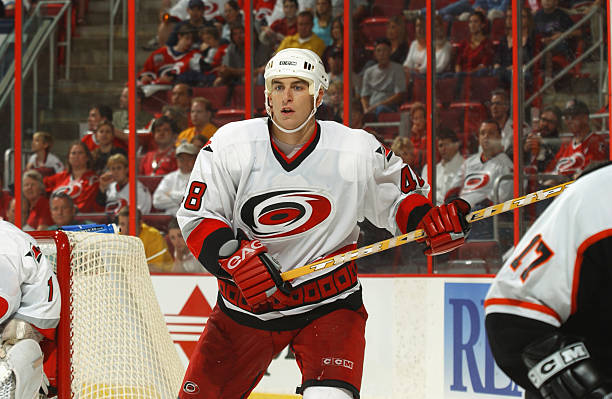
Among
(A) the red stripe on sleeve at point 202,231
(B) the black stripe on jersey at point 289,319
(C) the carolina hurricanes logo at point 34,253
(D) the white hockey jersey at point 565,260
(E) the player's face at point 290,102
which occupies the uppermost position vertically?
(E) the player's face at point 290,102

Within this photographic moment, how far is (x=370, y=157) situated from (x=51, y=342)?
1.17 m

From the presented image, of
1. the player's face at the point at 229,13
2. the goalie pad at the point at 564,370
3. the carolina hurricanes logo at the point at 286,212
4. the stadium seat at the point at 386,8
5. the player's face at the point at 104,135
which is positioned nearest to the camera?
the goalie pad at the point at 564,370

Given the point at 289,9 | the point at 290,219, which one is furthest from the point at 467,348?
the point at 289,9

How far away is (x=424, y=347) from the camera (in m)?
4.11

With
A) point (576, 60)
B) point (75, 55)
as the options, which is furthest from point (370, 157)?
point (75, 55)

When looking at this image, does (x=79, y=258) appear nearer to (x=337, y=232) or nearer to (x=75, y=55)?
(x=337, y=232)

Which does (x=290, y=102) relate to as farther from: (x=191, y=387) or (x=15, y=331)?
(x=15, y=331)

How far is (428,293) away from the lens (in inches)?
163

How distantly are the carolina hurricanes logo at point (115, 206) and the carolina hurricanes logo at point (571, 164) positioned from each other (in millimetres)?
2260

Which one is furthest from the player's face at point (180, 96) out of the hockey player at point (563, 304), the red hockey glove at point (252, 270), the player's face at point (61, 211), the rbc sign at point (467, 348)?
the hockey player at point (563, 304)

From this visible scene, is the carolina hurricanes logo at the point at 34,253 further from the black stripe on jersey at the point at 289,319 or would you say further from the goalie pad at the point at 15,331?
the black stripe on jersey at the point at 289,319

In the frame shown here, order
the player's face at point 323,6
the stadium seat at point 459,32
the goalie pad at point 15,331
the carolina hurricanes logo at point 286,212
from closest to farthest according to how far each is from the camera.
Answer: the carolina hurricanes logo at point 286,212, the goalie pad at point 15,331, the stadium seat at point 459,32, the player's face at point 323,6

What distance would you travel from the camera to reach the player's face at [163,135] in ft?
16.1

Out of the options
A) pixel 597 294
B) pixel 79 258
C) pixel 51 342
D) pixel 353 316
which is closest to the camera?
pixel 597 294
